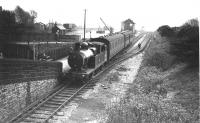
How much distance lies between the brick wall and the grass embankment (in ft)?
13.9

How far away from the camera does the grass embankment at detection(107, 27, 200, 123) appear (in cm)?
997

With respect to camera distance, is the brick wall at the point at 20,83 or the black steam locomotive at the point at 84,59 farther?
the black steam locomotive at the point at 84,59

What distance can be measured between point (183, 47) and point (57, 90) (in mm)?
8833

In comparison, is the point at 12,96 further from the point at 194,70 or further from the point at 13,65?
the point at 194,70

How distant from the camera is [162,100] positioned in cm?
1341

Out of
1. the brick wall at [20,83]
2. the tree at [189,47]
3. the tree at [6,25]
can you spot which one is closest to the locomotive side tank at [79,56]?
the brick wall at [20,83]

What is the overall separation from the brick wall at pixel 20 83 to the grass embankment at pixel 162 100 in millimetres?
4248

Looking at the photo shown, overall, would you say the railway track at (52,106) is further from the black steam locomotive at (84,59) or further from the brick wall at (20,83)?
the black steam locomotive at (84,59)

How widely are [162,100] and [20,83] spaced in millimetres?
7134

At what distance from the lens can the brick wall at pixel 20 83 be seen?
11.0m

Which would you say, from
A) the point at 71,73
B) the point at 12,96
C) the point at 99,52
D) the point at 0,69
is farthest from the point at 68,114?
the point at 99,52

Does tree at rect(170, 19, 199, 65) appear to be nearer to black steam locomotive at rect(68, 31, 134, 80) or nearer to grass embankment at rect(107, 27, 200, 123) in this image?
grass embankment at rect(107, 27, 200, 123)

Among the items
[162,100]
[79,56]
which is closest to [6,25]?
[79,56]

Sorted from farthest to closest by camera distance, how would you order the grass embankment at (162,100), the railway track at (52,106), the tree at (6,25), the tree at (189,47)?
the tree at (189,47) → the tree at (6,25) → the railway track at (52,106) → the grass embankment at (162,100)
